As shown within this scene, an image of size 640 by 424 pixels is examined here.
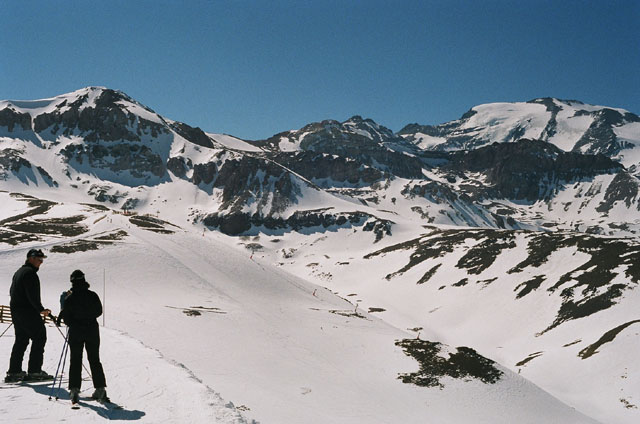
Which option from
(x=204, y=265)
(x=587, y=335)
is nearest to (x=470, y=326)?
(x=587, y=335)

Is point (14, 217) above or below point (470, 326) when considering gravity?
above

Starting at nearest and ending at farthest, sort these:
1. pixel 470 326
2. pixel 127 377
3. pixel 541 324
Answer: pixel 127 377
pixel 541 324
pixel 470 326

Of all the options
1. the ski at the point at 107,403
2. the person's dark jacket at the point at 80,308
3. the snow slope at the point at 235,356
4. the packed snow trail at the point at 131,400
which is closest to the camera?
the packed snow trail at the point at 131,400

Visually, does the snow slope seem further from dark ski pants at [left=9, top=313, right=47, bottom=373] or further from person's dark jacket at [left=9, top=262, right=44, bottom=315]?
person's dark jacket at [left=9, top=262, right=44, bottom=315]

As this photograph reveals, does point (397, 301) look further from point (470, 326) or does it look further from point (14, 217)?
point (14, 217)

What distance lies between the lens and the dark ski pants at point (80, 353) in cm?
1008

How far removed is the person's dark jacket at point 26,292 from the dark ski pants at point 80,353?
150 centimetres

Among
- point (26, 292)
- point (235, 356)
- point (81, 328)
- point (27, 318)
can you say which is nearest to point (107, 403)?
point (81, 328)

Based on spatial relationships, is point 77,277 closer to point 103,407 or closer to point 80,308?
point 80,308

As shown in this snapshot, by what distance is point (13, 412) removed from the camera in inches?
355

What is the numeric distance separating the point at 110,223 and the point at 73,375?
3148 inches

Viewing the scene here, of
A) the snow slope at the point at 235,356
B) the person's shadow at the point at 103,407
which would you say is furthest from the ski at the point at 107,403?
the snow slope at the point at 235,356

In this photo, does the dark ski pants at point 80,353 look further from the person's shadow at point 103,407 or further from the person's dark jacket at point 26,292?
the person's dark jacket at point 26,292

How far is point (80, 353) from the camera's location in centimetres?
1027
